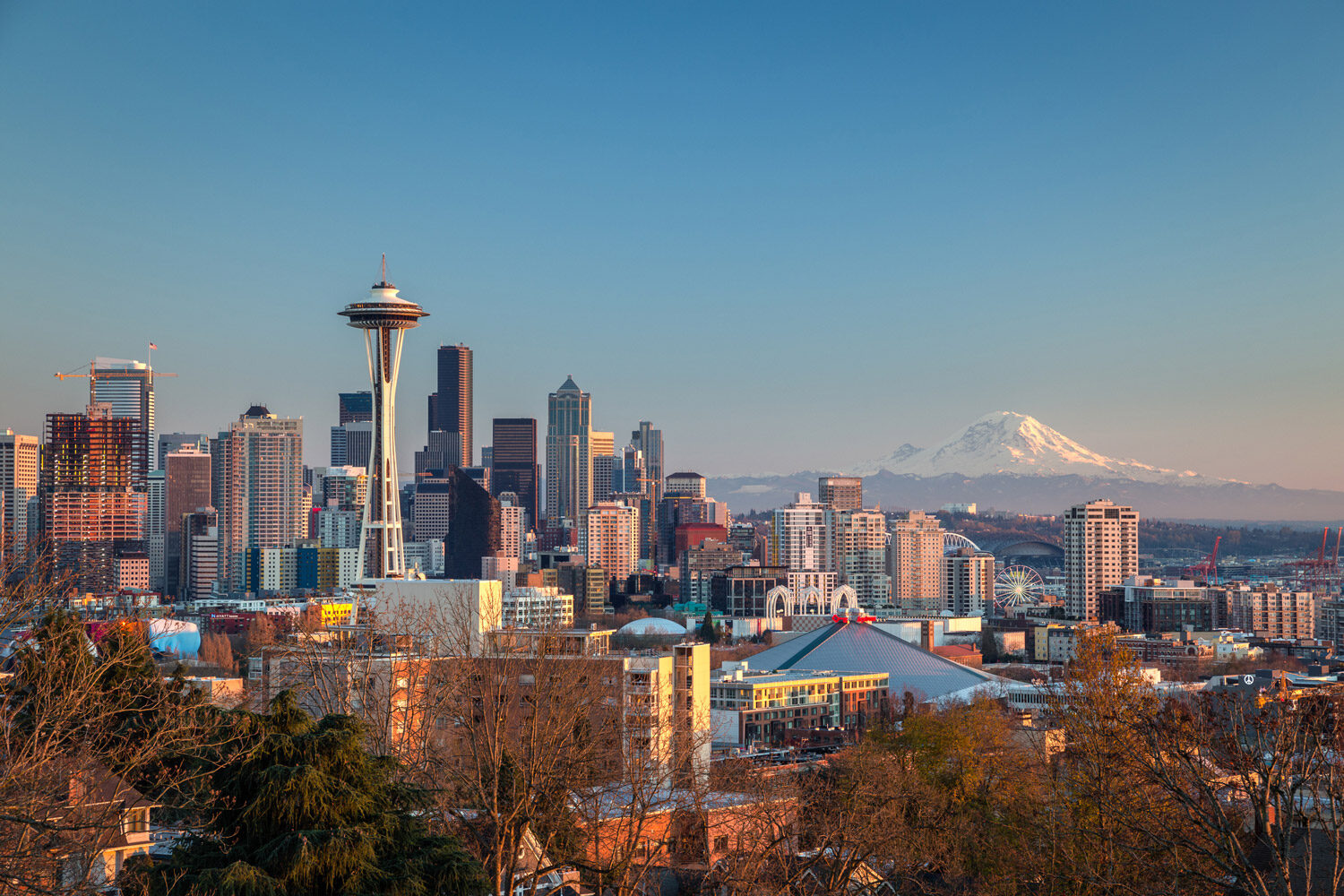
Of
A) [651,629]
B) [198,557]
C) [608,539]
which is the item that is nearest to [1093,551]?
[651,629]

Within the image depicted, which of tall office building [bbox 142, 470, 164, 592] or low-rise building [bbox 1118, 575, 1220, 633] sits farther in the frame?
tall office building [bbox 142, 470, 164, 592]

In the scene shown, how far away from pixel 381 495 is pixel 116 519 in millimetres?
58026

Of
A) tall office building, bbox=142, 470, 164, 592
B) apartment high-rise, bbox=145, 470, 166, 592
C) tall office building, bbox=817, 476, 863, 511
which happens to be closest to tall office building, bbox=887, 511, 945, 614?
tall office building, bbox=817, 476, 863, 511

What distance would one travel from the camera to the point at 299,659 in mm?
20359

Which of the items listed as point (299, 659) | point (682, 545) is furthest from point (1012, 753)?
point (682, 545)

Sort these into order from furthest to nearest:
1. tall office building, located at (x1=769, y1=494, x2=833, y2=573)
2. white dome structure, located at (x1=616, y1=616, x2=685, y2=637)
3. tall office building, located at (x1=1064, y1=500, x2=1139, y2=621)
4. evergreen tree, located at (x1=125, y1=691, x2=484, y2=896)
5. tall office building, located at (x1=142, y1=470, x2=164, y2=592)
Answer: tall office building, located at (x1=769, y1=494, x2=833, y2=573) < tall office building, located at (x1=142, y1=470, x2=164, y2=592) < tall office building, located at (x1=1064, y1=500, x2=1139, y2=621) < white dome structure, located at (x1=616, y1=616, x2=685, y2=637) < evergreen tree, located at (x1=125, y1=691, x2=484, y2=896)

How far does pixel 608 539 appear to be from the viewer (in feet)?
480

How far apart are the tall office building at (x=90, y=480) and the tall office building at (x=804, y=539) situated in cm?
5788

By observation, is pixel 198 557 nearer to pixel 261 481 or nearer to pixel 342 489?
pixel 261 481

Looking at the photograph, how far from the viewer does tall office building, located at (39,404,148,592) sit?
122 metres

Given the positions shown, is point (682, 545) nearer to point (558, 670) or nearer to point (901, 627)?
point (901, 627)

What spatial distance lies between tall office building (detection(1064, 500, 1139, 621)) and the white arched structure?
50.6ft

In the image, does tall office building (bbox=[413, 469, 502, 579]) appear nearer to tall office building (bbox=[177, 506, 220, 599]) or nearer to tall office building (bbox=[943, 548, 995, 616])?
tall office building (bbox=[177, 506, 220, 599])

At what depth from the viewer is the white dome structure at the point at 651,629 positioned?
81562 mm
